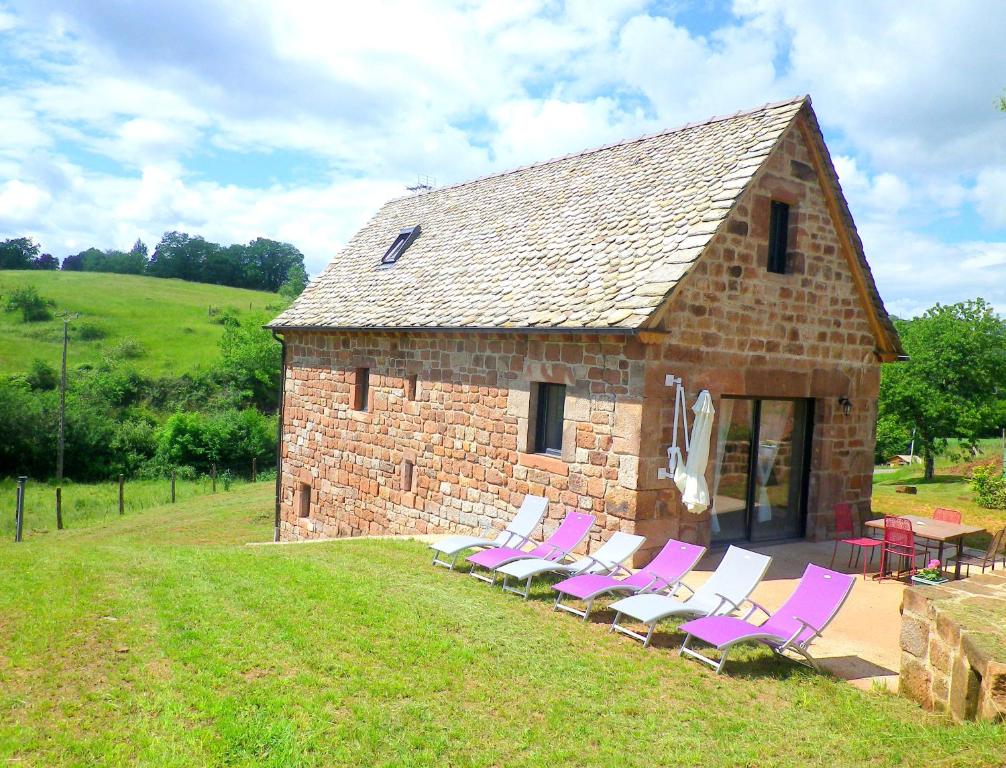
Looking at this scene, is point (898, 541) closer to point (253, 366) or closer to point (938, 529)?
point (938, 529)

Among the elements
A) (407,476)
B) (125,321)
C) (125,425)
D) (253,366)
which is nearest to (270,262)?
(125,321)

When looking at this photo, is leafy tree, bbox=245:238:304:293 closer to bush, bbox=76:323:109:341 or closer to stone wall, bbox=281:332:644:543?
bush, bbox=76:323:109:341

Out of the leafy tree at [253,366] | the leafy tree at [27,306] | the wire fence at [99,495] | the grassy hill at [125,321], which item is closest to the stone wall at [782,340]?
the wire fence at [99,495]

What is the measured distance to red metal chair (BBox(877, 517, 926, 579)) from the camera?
9289mm

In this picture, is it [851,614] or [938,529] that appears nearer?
[851,614]

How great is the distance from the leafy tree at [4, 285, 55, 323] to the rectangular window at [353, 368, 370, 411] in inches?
1896

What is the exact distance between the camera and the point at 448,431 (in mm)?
12867

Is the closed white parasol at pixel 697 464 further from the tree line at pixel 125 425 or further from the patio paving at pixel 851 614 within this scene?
the tree line at pixel 125 425

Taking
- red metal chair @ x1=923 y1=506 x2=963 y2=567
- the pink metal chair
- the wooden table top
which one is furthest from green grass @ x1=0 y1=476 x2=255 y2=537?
red metal chair @ x1=923 y1=506 x2=963 y2=567

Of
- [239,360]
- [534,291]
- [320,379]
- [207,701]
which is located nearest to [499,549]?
[534,291]

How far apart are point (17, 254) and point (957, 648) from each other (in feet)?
314

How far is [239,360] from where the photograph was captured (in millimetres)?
46406

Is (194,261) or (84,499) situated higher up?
(194,261)

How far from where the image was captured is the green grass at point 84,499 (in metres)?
23.5
